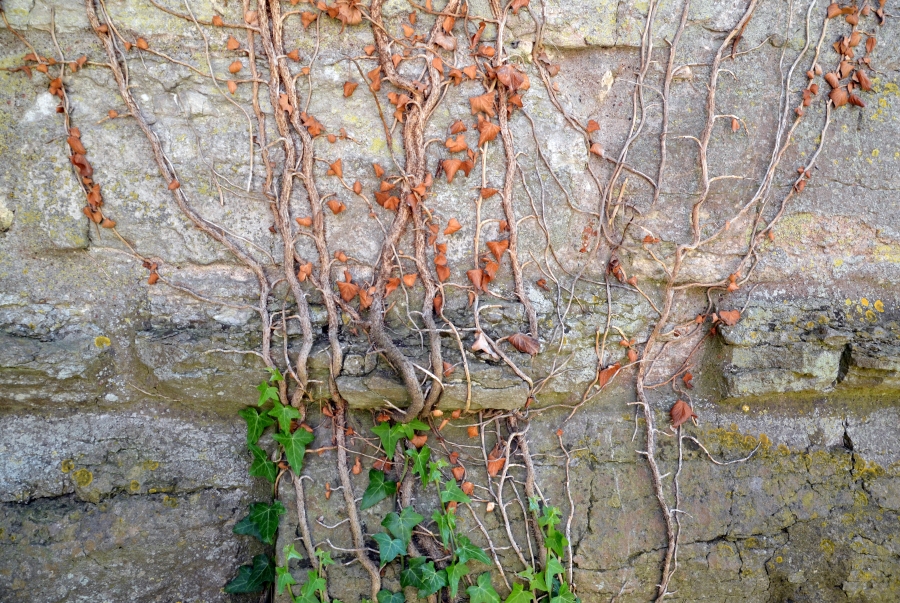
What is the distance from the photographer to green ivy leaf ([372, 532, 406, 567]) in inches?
75.9

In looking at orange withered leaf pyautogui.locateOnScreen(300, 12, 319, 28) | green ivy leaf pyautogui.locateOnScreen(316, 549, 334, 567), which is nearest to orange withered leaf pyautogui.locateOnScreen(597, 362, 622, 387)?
green ivy leaf pyautogui.locateOnScreen(316, 549, 334, 567)

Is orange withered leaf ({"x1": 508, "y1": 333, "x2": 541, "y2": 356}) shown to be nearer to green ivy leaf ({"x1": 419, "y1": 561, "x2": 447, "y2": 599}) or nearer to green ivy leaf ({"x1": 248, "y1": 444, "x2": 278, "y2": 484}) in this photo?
green ivy leaf ({"x1": 419, "y1": 561, "x2": 447, "y2": 599})

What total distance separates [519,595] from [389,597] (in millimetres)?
434

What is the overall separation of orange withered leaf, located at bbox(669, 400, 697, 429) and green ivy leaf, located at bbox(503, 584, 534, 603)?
0.81 meters

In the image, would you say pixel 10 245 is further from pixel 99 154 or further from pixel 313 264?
pixel 313 264

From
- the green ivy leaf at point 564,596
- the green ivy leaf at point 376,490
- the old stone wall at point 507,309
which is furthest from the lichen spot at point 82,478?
the green ivy leaf at point 564,596

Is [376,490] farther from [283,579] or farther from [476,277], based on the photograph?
[476,277]

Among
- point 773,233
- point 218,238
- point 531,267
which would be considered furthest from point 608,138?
point 218,238

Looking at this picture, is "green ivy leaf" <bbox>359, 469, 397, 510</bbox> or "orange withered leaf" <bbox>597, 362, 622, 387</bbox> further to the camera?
"orange withered leaf" <bbox>597, 362, 622, 387</bbox>

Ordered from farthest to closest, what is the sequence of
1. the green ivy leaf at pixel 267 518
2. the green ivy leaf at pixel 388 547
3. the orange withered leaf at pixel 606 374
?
the orange withered leaf at pixel 606 374
the green ivy leaf at pixel 267 518
the green ivy leaf at pixel 388 547

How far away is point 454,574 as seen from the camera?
1959 millimetres

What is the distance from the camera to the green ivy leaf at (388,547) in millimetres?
1928

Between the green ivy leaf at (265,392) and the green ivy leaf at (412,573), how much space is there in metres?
0.71

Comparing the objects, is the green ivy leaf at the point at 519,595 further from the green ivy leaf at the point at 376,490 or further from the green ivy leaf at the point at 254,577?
the green ivy leaf at the point at 254,577
